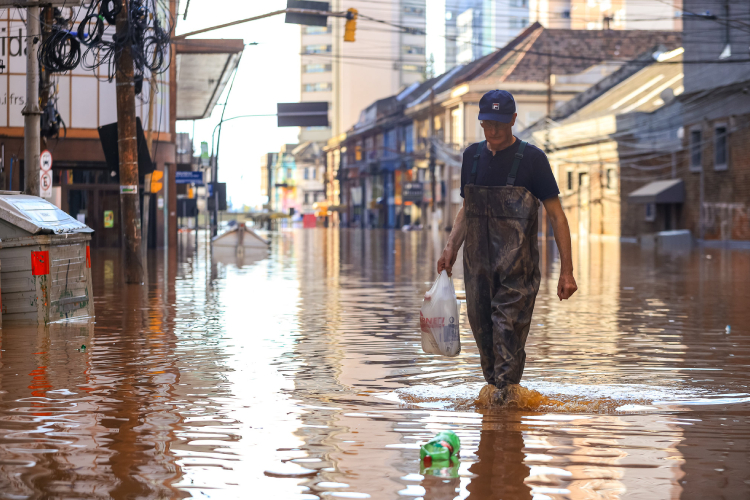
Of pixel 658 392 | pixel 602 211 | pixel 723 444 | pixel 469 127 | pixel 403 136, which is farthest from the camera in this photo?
pixel 403 136

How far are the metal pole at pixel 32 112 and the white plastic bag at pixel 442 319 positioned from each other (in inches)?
471

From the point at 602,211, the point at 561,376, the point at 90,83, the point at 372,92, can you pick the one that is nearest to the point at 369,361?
the point at 561,376

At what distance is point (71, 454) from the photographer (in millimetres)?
5336

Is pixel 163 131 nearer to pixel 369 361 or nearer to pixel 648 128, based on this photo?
pixel 648 128

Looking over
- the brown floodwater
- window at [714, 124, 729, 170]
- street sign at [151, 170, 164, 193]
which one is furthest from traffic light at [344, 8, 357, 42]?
window at [714, 124, 729, 170]

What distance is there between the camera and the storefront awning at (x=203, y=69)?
128 ft

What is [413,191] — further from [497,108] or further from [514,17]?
[497,108]

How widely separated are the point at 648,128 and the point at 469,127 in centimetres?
2352

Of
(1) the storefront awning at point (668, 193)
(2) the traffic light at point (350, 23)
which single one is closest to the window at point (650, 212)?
(1) the storefront awning at point (668, 193)

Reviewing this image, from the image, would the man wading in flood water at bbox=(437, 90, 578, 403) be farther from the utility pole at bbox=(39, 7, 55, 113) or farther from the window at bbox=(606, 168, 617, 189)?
the window at bbox=(606, 168, 617, 189)

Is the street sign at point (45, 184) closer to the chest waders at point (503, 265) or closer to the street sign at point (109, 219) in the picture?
the chest waders at point (503, 265)

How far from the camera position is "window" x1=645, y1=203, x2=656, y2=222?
5112 centimetres

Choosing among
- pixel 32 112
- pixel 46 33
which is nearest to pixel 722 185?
pixel 46 33

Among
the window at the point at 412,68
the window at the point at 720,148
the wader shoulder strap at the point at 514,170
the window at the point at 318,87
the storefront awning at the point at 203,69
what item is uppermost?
the window at the point at 412,68
